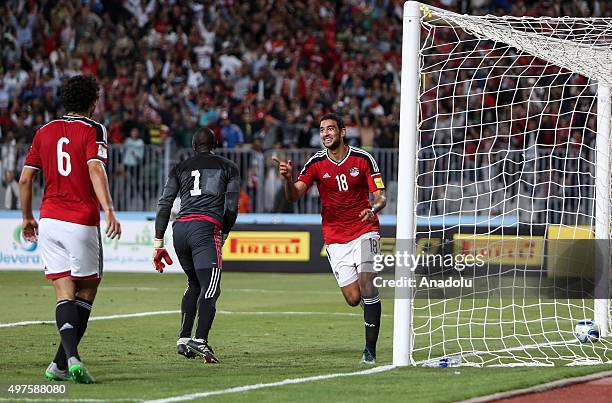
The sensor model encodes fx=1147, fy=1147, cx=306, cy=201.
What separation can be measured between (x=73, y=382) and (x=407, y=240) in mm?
3144

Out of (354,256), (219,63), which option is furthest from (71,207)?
(219,63)

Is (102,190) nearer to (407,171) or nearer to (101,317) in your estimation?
(407,171)

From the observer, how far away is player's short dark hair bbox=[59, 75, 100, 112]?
8.70m

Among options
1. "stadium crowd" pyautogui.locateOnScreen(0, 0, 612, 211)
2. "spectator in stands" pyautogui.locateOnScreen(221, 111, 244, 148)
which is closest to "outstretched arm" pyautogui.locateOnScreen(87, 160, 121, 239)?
"stadium crowd" pyautogui.locateOnScreen(0, 0, 612, 211)

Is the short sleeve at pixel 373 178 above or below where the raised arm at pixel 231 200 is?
above

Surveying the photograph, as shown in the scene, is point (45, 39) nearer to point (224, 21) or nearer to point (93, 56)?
point (93, 56)

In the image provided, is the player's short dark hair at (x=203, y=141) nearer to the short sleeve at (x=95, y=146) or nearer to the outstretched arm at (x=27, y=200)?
the short sleeve at (x=95, y=146)

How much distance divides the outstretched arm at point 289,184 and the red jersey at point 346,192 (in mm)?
210

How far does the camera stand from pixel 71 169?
8602 mm

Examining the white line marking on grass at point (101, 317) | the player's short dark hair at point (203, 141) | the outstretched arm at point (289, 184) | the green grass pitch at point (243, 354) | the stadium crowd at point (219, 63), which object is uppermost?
the stadium crowd at point (219, 63)

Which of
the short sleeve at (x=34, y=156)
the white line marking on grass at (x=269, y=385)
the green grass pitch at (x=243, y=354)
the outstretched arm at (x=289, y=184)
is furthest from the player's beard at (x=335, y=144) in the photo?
the short sleeve at (x=34, y=156)

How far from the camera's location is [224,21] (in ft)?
97.4

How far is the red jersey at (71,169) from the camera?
8570mm

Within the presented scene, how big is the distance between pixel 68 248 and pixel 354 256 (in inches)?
122
